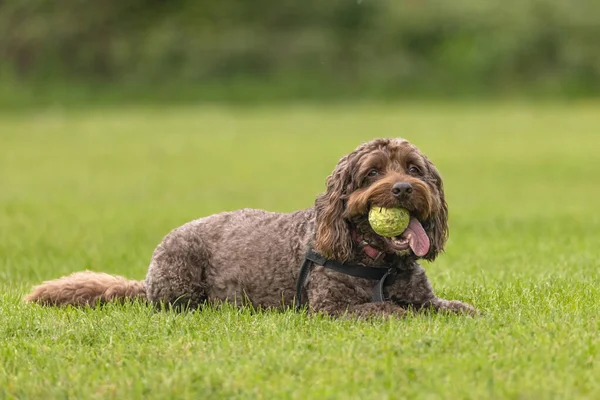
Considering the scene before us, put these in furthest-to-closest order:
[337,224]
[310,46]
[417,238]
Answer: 1. [310,46]
2. [337,224]
3. [417,238]

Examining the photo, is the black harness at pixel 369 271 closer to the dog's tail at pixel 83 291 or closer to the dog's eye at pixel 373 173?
the dog's eye at pixel 373 173

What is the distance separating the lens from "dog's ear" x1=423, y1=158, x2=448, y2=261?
7.92 metres

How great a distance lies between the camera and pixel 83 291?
8.82 metres

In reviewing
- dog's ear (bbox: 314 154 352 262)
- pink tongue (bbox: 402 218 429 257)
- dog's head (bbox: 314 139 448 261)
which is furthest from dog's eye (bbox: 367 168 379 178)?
pink tongue (bbox: 402 218 429 257)

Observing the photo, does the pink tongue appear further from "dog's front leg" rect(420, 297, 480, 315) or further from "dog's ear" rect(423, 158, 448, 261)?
"dog's front leg" rect(420, 297, 480, 315)

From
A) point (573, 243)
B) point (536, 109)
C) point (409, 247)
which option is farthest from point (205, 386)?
point (536, 109)

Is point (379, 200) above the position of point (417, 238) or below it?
above

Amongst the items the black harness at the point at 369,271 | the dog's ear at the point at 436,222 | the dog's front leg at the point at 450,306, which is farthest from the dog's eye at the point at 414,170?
the dog's front leg at the point at 450,306

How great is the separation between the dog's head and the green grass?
0.59 metres

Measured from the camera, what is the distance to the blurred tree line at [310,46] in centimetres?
4438

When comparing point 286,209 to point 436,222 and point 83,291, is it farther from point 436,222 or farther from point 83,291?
point 436,222

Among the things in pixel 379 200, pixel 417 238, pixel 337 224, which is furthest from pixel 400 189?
pixel 337 224

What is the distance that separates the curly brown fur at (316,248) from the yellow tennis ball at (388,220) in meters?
0.06

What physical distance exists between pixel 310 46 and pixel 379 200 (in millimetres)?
39638
